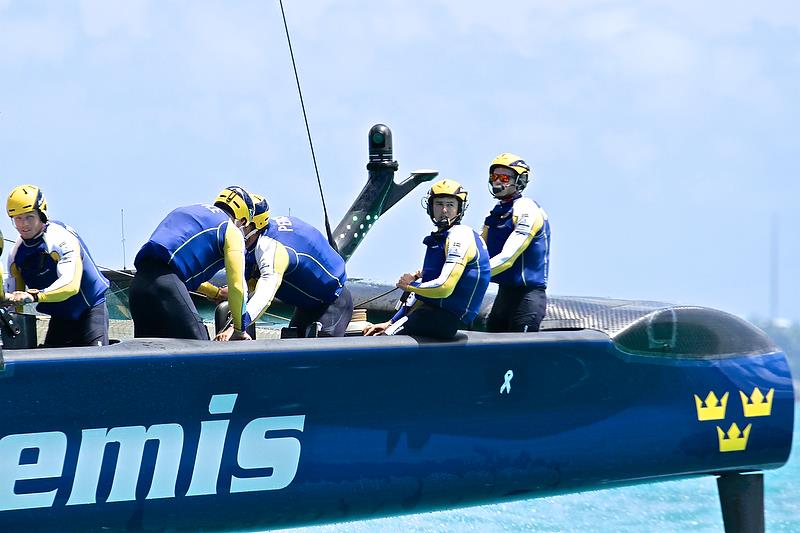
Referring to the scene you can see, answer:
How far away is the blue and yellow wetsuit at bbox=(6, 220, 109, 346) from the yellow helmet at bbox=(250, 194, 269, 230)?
2.74 feet

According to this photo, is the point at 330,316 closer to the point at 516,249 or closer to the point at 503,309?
the point at 503,309

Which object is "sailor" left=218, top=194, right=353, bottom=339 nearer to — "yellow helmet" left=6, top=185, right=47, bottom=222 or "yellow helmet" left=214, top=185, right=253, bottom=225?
"yellow helmet" left=214, top=185, right=253, bottom=225

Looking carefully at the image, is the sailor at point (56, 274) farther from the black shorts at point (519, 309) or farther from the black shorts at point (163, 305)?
the black shorts at point (519, 309)

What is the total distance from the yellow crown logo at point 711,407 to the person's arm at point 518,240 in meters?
1.25

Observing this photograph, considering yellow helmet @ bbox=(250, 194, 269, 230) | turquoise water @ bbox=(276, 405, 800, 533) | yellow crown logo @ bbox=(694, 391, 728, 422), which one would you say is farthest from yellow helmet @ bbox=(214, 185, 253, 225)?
turquoise water @ bbox=(276, 405, 800, 533)

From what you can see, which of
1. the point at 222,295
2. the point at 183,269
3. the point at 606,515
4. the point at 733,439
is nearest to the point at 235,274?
the point at 183,269

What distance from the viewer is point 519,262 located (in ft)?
21.7

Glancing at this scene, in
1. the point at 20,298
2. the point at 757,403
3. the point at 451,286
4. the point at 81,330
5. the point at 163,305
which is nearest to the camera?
the point at 20,298

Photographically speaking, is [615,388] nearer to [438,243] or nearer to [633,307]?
[633,307]

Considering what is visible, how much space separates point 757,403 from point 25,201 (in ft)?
13.2

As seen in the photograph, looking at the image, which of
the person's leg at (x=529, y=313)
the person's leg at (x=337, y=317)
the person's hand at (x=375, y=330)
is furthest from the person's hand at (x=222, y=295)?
the person's leg at (x=529, y=313)

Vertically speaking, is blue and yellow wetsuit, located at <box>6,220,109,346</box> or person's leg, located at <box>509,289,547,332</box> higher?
blue and yellow wetsuit, located at <box>6,220,109,346</box>

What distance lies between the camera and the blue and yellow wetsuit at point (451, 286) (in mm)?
5965

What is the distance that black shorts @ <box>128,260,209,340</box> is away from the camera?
18.3 feet
